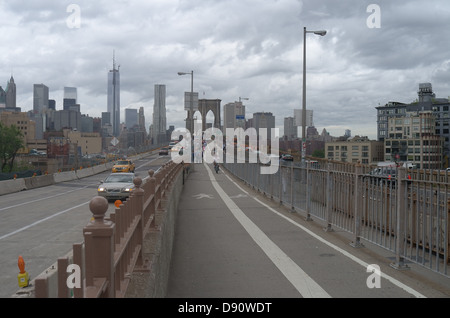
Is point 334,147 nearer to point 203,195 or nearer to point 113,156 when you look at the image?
point 113,156

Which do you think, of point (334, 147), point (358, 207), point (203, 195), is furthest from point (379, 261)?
point (334, 147)

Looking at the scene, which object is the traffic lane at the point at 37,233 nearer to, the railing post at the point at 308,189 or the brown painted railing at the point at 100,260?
the brown painted railing at the point at 100,260

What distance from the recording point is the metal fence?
6980mm

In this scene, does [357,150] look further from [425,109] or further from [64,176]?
[64,176]

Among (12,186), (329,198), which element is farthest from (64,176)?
(329,198)

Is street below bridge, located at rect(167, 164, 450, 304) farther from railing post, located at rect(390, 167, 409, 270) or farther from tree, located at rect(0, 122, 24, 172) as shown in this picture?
tree, located at rect(0, 122, 24, 172)

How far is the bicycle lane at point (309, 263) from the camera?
20.9 ft

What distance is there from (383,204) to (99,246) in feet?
21.3

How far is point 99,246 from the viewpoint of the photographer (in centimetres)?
311

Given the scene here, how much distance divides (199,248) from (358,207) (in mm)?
3317

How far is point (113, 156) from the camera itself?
244 feet

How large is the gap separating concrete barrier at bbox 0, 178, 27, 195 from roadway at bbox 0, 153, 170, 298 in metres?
5.06

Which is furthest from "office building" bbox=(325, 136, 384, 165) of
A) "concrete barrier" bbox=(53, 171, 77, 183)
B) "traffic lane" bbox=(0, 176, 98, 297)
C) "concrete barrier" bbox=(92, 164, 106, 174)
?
"traffic lane" bbox=(0, 176, 98, 297)

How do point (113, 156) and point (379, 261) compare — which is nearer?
point (379, 261)
